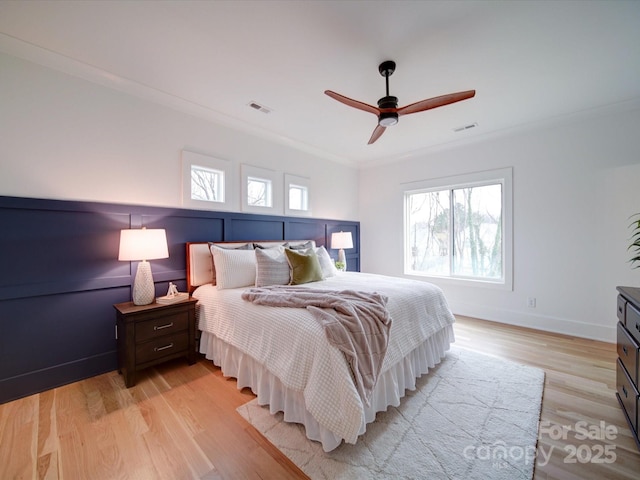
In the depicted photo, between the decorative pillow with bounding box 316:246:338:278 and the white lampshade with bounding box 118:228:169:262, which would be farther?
the decorative pillow with bounding box 316:246:338:278

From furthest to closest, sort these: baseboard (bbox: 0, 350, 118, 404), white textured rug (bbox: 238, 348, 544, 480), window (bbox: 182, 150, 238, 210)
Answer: window (bbox: 182, 150, 238, 210)
baseboard (bbox: 0, 350, 118, 404)
white textured rug (bbox: 238, 348, 544, 480)

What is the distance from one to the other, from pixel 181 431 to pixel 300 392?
0.81 meters

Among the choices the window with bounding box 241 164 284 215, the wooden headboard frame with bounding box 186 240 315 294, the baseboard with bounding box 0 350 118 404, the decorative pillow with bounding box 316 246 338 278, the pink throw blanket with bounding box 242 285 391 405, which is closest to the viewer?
the pink throw blanket with bounding box 242 285 391 405

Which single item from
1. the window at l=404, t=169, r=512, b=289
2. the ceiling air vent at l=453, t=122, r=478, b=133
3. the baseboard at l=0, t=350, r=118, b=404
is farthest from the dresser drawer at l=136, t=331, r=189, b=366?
the ceiling air vent at l=453, t=122, r=478, b=133

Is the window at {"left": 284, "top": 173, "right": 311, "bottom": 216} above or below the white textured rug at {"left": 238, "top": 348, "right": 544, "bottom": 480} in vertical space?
above

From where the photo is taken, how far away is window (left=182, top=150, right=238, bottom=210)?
288 centimetres

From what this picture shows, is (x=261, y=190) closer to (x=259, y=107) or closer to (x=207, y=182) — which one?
(x=207, y=182)

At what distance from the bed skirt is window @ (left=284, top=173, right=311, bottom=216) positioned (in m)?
2.19

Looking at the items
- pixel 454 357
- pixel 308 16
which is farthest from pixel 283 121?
pixel 454 357

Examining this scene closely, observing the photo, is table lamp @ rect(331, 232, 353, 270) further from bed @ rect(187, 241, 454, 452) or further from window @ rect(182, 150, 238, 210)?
window @ rect(182, 150, 238, 210)

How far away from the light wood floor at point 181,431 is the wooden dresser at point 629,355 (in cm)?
14

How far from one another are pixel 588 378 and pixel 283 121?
4.10 meters

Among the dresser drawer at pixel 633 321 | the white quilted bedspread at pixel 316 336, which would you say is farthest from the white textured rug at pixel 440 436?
the dresser drawer at pixel 633 321

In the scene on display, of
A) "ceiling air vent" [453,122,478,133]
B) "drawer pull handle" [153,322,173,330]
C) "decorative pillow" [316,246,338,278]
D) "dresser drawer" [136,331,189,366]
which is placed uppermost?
"ceiling air vent" [453,122,478,133]
